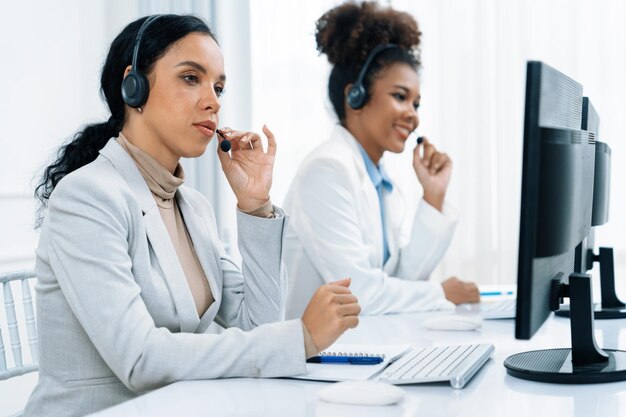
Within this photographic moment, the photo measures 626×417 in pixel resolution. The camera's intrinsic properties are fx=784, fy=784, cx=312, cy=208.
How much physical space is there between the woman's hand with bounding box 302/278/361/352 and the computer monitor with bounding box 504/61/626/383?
229 mm

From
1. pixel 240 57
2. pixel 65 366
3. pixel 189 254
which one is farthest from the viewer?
pixel 240 57

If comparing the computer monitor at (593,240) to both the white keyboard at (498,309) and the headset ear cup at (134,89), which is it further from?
the headset ear cup at (134,89)

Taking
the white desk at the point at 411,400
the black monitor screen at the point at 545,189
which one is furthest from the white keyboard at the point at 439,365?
the black monitor screen at the point at 545,189

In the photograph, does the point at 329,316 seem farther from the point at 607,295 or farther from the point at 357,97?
the point at 357,97

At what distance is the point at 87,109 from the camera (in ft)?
9.85

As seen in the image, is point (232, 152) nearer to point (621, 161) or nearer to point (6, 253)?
point (6, 253)

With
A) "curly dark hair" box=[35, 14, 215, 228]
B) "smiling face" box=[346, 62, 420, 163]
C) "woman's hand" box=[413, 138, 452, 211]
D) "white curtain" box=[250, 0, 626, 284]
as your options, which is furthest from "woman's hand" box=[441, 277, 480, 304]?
"white curtain" box=[250, 0, 626, 284]

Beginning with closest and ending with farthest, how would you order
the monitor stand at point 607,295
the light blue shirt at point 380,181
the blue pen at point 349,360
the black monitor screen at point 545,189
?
the black monitor screen at point 545,189 → the blue pen at point 349,360 → the monitor stand at point 607,295 → the light blue shirt at point 380,181

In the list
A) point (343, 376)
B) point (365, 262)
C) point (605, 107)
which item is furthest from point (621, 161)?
point (343, 376)

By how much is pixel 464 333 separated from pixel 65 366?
2.37 ft

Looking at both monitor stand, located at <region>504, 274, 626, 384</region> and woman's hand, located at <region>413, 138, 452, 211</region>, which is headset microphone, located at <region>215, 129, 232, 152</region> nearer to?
monitor stand, located at <region>504, 274, 626, 384</region>

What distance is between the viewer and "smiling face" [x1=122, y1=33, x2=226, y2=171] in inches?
53.1

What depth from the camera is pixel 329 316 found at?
1.09m

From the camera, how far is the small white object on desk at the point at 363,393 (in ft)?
2.95
